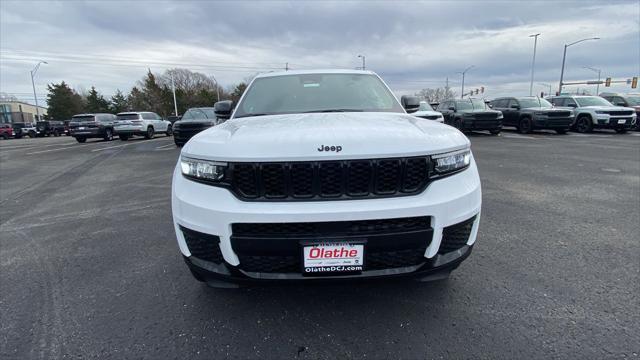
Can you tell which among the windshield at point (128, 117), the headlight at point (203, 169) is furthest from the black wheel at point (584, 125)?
the windshield at point (128, 117)

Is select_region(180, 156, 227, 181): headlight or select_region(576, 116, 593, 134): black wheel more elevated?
select_region(180, 156, 227, 181): headlight

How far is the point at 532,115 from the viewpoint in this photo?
15547 millimetres

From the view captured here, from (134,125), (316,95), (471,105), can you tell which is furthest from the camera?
(134,125)

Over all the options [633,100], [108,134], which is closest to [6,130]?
[108,134]

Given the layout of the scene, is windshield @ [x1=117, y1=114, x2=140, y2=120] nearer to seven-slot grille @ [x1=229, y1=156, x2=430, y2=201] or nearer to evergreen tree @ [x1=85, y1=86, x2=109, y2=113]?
seven-slot grille @ [x1=229, y1=156, x2=430, y2=201]

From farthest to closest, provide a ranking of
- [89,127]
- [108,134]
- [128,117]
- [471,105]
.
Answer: [108,134], [128,117], [89,127], [471,105]

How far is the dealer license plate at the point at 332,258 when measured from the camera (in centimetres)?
178

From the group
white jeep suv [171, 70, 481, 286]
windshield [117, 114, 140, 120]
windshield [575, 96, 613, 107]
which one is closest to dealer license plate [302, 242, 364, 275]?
white jeep suv [171, 70, 481, 286]

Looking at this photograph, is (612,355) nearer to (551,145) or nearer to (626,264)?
(626,264)

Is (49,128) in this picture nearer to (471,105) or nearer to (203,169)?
(471,105)

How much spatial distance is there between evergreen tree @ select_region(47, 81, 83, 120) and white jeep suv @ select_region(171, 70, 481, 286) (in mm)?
76069

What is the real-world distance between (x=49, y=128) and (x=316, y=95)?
45265 millimetres

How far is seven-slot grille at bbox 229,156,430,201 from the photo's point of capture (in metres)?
1.83

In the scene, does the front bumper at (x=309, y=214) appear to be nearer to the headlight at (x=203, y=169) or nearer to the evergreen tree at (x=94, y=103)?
the headlight at (x=203, y=169)
